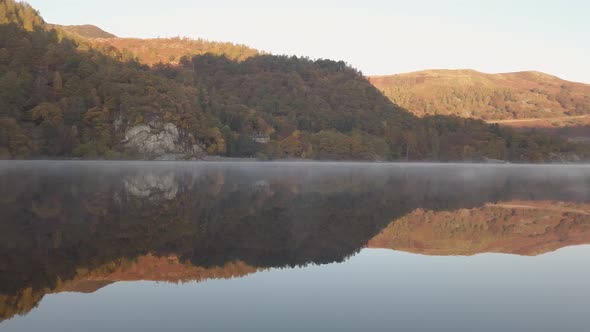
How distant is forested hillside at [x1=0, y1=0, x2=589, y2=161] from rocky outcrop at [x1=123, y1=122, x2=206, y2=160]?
20 centimetres

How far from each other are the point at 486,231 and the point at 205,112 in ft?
366

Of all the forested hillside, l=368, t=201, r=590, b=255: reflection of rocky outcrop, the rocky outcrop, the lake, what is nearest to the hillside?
the forested hillside

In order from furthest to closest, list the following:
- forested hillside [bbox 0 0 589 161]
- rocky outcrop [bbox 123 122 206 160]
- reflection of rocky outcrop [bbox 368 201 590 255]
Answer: rocky outcrop [bbox 123 122 206 160] → forested hillside [bbox 0 0 589 161] → reflection of rocky outcrop [bbox 368 201 590 255]

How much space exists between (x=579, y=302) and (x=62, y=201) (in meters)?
19.2

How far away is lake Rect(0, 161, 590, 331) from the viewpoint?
27.6 feet

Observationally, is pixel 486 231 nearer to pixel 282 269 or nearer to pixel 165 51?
pixel 282 269

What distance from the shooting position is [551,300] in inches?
393

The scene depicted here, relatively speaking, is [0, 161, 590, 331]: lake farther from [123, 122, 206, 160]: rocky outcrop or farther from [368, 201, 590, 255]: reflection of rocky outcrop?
[123, 122, 206, 160]: rocky outcrop

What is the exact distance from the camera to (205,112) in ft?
413

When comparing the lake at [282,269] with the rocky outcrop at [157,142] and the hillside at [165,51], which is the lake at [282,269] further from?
the hillside at [165,51]

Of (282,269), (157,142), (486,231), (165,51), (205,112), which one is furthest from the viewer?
(165,51)

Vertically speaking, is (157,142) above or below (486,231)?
below

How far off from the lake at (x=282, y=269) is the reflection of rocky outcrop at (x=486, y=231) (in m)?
0.08

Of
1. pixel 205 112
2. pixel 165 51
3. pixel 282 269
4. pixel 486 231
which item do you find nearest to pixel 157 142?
pixel 205 112
